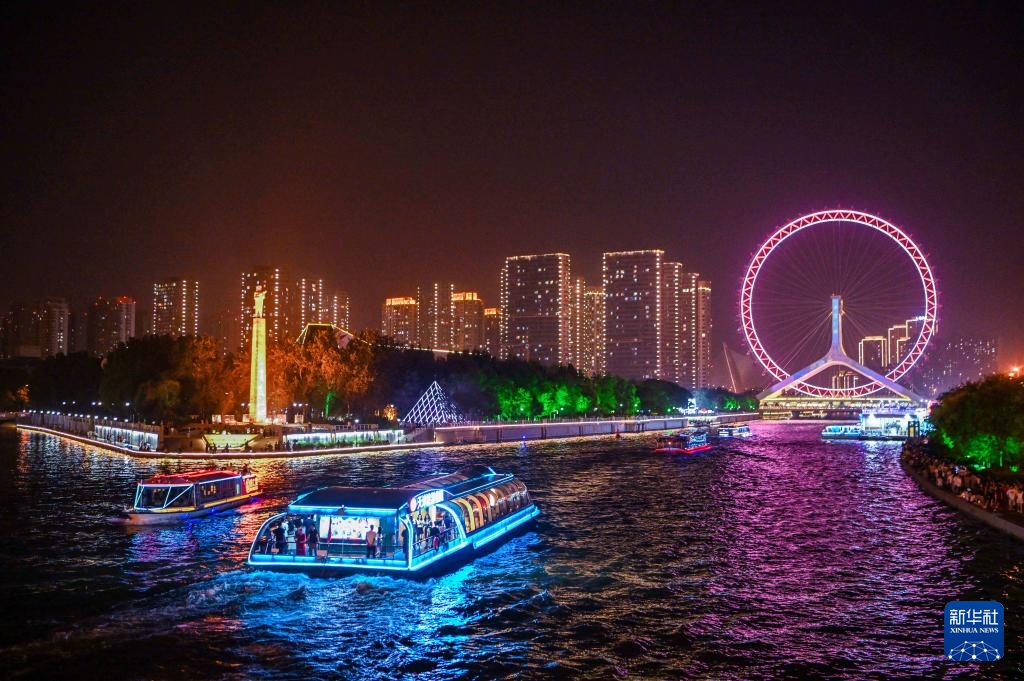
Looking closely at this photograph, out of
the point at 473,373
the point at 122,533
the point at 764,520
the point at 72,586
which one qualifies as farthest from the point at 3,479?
the point at 473,373

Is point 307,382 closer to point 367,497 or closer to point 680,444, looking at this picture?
point 680,444

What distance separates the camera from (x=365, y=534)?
23.0 m

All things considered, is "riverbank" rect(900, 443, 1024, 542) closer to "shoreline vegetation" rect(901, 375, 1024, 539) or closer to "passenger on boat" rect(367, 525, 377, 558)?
"shoreline vegetation" rect(901, 375, 1024, 539)

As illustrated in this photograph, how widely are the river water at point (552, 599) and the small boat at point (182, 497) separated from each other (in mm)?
983

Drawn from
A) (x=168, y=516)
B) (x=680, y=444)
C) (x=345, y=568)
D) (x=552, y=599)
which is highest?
(x=680, y=444)

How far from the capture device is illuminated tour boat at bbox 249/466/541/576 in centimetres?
2241

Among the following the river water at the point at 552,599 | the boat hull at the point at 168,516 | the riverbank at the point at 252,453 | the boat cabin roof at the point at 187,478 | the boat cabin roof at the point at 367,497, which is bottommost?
the river water at the point at 552,599

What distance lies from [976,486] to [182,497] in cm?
3199

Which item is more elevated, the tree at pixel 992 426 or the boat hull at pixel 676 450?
the tree at pixel 992 426

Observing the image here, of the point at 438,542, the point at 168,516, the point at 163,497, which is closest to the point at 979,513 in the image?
the point at 438,542

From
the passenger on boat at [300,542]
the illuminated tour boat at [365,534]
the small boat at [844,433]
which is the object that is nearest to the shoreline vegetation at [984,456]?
the illuminated tour boat at [365,534]

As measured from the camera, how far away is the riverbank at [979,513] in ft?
95.2

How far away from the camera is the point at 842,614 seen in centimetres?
2034

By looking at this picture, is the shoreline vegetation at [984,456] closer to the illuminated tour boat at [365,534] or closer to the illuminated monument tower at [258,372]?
the illuminated tour boat at [365,534]
